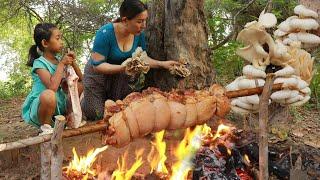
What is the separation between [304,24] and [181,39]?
136 centimetres

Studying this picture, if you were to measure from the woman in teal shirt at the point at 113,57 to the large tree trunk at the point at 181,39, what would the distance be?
24 cm

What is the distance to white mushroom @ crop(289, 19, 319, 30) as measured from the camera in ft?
13.6

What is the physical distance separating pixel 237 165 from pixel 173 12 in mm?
1951

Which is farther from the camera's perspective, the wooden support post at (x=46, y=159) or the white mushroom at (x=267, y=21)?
the white mushroom at (x=267, y=21)

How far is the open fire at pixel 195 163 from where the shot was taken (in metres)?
3.53

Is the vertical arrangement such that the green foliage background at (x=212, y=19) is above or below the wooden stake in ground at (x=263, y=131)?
above

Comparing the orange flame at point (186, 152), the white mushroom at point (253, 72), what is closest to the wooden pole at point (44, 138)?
the orange flame at point (186, 152)

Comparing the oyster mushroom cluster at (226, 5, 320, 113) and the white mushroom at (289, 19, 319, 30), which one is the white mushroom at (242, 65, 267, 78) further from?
the white mushroom at (289, 19, 319, 30)

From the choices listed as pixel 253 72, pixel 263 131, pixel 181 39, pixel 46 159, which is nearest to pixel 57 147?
pixel 46 159

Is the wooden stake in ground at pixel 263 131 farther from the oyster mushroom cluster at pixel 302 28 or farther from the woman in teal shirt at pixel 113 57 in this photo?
the woman in teal shirt at pixel 113 57

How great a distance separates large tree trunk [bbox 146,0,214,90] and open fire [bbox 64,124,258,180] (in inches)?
38.3

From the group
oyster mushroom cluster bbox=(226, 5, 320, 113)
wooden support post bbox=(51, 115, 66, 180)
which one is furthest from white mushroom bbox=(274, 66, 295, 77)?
wooden support post bbox=(51, 115, 66, 180)

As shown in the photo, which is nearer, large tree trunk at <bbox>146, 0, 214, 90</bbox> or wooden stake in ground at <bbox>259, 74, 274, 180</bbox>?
wooden stake in ground at <bbox>259, 74, 274, 180</bbox>

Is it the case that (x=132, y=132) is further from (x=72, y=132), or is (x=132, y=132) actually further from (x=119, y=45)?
(x=119, y=45)
